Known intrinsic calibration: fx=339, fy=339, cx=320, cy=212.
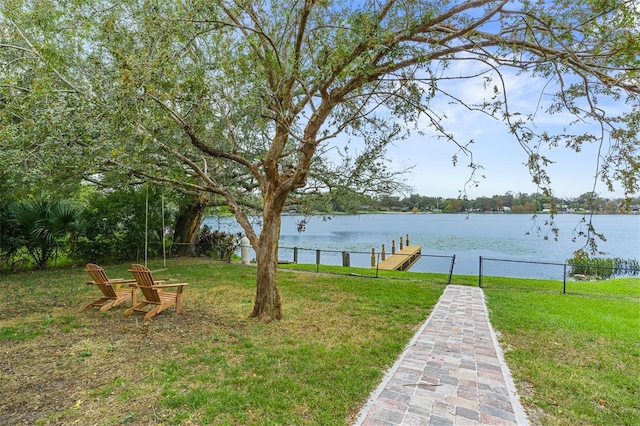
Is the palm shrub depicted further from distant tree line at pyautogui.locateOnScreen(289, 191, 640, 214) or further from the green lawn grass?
the green lawn grass

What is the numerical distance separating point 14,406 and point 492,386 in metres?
4.62

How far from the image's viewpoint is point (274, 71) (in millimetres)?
5793

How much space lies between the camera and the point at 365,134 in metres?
7.90

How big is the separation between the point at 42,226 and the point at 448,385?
12.1m

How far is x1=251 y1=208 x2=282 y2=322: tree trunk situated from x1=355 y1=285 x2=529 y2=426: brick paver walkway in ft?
7.71

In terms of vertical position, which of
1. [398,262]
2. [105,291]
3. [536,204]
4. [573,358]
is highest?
[536,204]

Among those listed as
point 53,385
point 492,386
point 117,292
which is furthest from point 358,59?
point 117,292

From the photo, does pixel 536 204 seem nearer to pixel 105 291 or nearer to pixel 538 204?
pixel 538 204

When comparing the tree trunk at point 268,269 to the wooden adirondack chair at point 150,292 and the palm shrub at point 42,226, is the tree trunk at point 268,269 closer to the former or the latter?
the wooden adirondack chair at point 150,292

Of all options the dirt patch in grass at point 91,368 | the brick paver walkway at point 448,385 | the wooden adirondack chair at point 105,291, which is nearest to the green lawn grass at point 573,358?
the brick paver walkway at point 448,385

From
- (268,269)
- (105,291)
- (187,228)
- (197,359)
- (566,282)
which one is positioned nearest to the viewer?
(197,359)

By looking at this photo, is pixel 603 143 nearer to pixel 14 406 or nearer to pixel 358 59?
pixel 358 59

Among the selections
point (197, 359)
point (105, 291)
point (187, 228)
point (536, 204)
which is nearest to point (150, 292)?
point (105, 291)

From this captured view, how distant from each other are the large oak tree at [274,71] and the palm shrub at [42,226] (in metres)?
6.37
